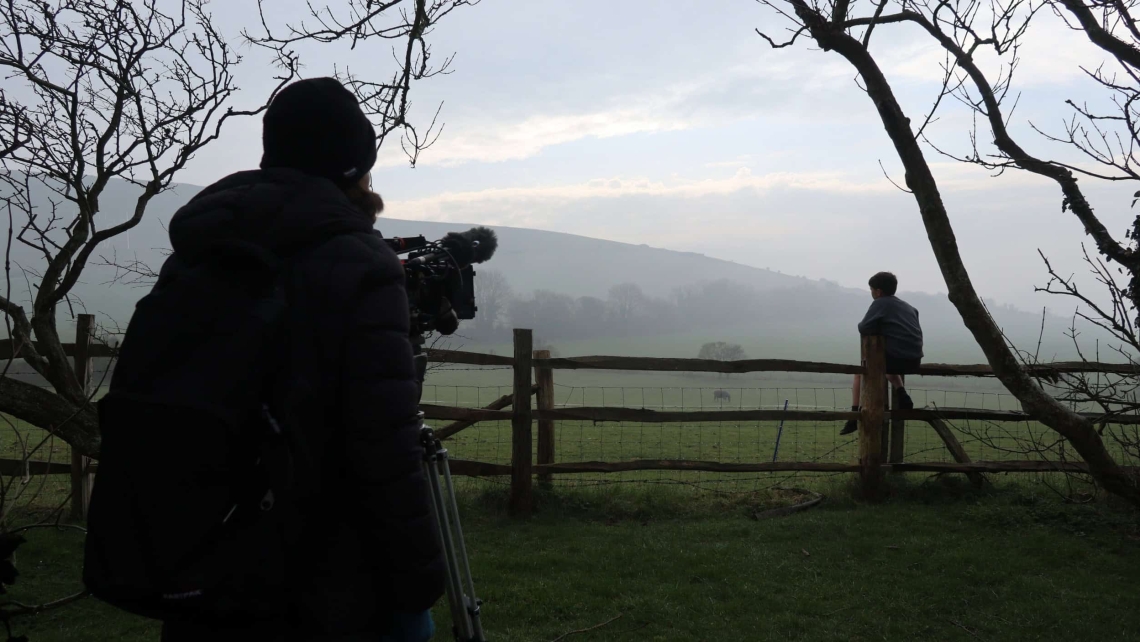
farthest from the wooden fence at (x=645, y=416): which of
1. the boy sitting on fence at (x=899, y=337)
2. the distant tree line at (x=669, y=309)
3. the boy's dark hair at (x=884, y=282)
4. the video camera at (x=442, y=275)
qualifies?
the distant tree line at (x=669, y=309)

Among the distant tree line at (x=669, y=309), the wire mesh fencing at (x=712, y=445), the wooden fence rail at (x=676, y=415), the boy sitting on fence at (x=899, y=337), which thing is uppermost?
the distant tree line at (x=669, y=309)

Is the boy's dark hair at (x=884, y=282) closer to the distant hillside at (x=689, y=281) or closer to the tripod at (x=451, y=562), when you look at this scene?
the tripod at (x=451, y=562)

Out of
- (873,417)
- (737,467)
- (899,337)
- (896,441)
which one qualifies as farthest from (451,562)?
(899,337)

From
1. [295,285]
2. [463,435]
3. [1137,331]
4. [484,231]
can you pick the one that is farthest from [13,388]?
[463,435]

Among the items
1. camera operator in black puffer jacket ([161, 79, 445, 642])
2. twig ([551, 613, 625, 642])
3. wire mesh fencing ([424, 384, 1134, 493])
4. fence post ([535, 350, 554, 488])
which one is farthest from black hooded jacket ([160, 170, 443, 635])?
wire mesh fencing ([424, 384, 1134, 493])

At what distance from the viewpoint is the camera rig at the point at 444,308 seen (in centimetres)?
227

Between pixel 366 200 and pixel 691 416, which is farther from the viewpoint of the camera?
pixel 691 416

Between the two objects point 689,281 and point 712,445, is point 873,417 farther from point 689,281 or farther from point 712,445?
point 689,281

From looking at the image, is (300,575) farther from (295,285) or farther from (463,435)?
(463,435)

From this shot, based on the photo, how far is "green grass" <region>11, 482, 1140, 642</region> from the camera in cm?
436

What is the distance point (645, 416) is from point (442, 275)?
4.72m

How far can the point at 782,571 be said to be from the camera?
5281 millimetres

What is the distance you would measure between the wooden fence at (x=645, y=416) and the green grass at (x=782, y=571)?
311 millimetres

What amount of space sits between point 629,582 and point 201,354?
3920 millimetres
